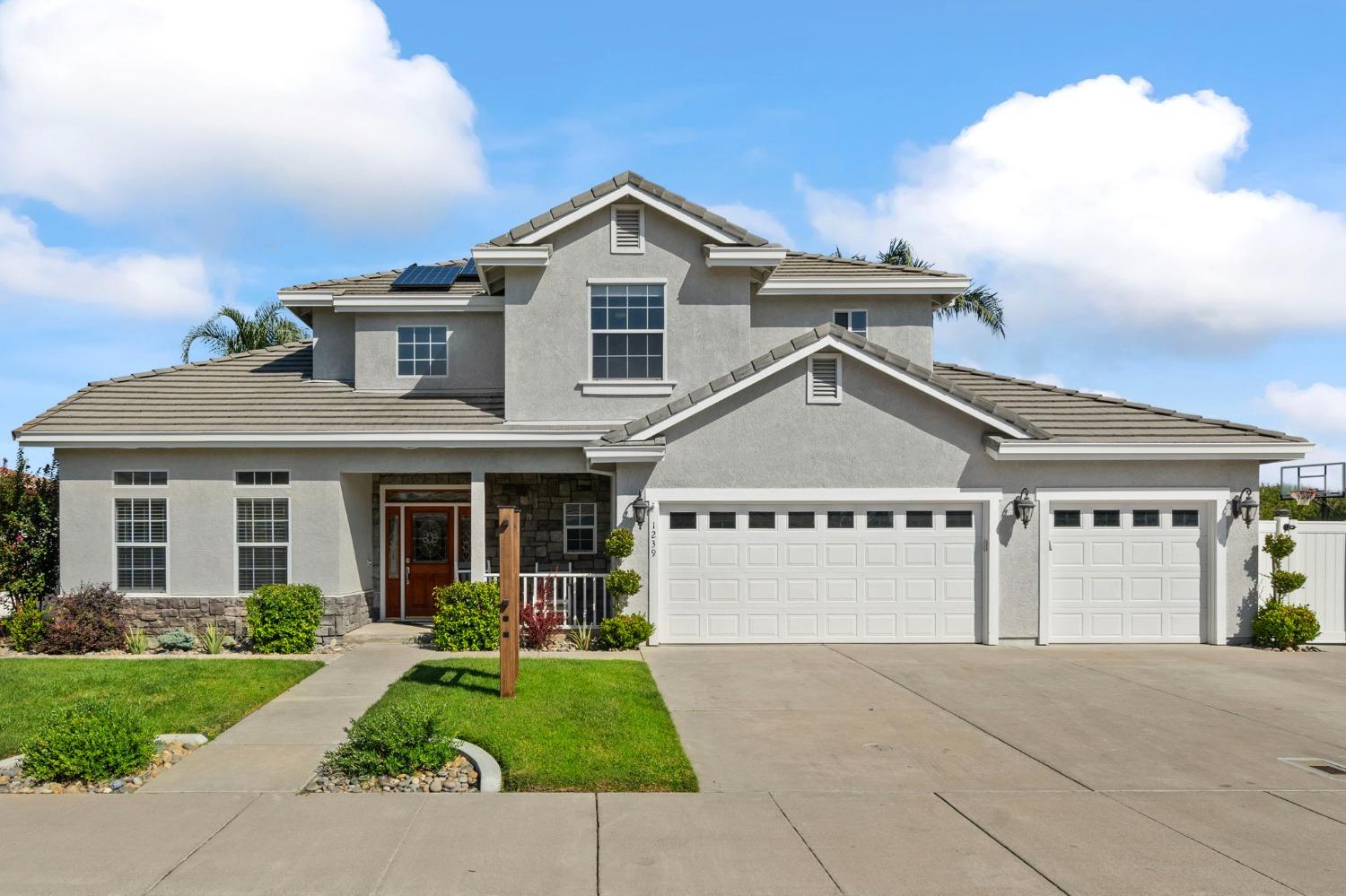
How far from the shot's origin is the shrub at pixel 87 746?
7.75 metres

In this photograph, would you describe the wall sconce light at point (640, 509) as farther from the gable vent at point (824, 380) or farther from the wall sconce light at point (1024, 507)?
the wall sconce light at point (1024, 507)

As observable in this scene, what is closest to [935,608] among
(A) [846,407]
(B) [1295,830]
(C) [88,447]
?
(A) [846,407]

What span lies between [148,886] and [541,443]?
10.3m

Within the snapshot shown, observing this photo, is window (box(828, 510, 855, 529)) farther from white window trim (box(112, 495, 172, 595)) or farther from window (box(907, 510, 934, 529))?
white window trim (box(112, 495, 172, 595))

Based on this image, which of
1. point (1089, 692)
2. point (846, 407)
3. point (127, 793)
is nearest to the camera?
point (127, 793)

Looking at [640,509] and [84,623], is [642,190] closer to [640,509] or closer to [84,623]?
[640,509]

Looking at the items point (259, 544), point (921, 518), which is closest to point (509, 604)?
point (259, 544)

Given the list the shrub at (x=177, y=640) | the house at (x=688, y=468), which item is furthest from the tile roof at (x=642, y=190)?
the shrub at (x=177, y=640)

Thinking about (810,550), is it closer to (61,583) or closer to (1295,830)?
(1295,830)

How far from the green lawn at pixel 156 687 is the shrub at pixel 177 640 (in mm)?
1424

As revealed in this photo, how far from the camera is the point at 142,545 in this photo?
626 inches

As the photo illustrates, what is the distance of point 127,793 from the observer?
7609mm

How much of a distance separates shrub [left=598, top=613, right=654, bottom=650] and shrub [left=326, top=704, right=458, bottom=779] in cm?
634

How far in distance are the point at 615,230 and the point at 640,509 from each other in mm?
5053
